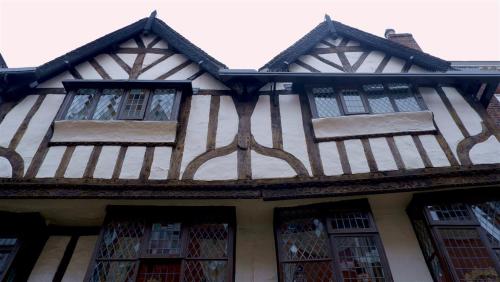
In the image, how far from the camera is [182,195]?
5.44 m

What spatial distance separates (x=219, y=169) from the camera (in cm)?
594

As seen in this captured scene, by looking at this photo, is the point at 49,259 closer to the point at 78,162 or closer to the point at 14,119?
the point at 78,162

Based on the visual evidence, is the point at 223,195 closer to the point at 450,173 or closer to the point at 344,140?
the point at 344,140

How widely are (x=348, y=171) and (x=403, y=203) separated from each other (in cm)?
118

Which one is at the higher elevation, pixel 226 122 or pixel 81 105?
pixel 81 105

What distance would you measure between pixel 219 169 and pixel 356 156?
8.31 feet

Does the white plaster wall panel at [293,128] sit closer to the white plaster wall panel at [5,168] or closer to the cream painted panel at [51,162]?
the cream painted panel at [51,162]

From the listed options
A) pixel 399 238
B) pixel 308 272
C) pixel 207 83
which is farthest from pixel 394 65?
pixel 308 272

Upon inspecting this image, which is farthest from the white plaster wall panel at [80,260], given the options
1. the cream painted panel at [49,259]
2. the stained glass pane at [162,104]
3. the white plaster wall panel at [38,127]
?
the stained glass pane at [162,104]

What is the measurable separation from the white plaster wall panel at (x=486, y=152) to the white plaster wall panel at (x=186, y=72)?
19.9 ft

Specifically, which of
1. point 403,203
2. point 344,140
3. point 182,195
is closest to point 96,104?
point 182,195

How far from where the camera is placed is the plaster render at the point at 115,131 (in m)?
6.27

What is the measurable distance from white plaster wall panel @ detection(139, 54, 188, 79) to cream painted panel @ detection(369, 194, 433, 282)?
5.41 meters

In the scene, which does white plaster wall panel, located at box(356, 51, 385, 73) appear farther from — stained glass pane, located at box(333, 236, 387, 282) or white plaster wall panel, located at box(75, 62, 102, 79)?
white plaster wall panel, located at box(75, 62, 102, 79)
